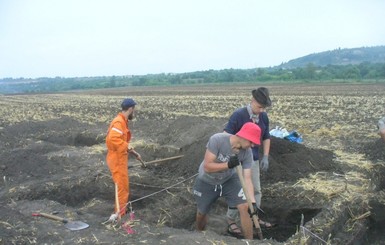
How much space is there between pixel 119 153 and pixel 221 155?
1.87 metres

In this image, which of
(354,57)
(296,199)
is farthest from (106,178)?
(354,57)

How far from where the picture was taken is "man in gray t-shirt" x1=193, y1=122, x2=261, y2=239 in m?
4.54

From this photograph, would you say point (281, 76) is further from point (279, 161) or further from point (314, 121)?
point (279, 161)

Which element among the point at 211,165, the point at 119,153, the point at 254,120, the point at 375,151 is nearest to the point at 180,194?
the point at 119,153

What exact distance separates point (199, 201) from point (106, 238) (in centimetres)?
127

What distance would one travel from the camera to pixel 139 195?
24.3ft

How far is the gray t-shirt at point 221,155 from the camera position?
481 cm

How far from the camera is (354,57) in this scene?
477ft

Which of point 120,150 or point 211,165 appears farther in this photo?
point 120,150

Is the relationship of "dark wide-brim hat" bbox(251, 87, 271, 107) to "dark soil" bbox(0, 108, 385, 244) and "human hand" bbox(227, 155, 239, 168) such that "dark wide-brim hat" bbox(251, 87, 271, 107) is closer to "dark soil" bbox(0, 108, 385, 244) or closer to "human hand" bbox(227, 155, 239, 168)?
"human hand" bbox(227, 155, 239, 168)

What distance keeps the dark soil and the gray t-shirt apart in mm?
680

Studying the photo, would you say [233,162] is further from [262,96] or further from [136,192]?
[136,192]

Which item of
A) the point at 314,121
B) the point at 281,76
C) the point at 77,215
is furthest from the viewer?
the point at 281,76

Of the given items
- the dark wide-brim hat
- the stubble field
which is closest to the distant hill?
the stubble field
